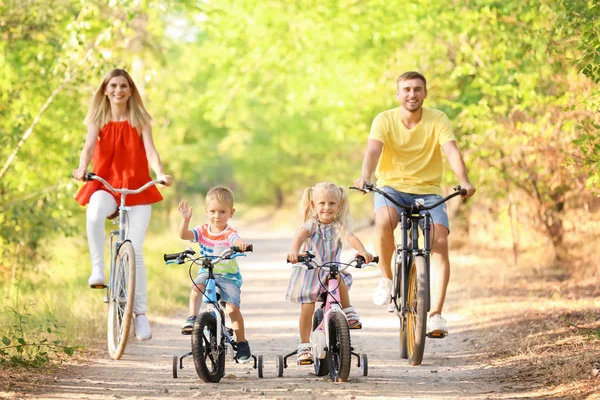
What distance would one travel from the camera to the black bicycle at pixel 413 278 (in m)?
7.58

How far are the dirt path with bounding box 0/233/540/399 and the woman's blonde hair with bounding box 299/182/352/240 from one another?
3.40 ft

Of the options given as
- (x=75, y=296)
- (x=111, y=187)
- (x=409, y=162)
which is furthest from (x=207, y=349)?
(x=75, y=296)

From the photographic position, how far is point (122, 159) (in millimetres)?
8594

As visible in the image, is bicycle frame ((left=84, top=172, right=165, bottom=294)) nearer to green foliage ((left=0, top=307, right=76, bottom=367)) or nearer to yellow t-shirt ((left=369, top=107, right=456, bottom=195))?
green foliage ((left=0, top=307, right=76, bottom=367))

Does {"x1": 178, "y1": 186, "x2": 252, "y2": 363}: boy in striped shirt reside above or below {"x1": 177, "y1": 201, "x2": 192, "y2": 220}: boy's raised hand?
below

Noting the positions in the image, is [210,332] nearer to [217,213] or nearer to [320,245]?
[217,213]

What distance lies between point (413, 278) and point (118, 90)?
278 cm

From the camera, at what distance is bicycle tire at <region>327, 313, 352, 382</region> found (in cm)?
673

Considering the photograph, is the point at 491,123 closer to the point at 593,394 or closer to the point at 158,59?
the point at 593,394

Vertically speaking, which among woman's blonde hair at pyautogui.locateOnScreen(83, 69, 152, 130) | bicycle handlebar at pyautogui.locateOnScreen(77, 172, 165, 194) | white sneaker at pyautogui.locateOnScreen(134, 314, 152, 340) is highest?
woman's blonde hair at pyautogui.locateOnScreen(83, 69, 152, 130)

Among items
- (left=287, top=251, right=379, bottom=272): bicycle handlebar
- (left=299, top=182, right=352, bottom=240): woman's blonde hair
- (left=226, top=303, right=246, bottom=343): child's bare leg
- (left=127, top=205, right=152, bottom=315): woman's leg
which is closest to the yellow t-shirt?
(left=299, top=182, right=352, bottom=240): woman's blonde hair

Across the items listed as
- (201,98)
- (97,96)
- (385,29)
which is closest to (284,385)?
Result: (97,96)

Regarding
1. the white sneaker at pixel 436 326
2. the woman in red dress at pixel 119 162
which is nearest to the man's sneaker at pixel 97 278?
the woman in red dress at pixel 119 162

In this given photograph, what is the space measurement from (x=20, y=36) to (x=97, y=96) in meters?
5.52
